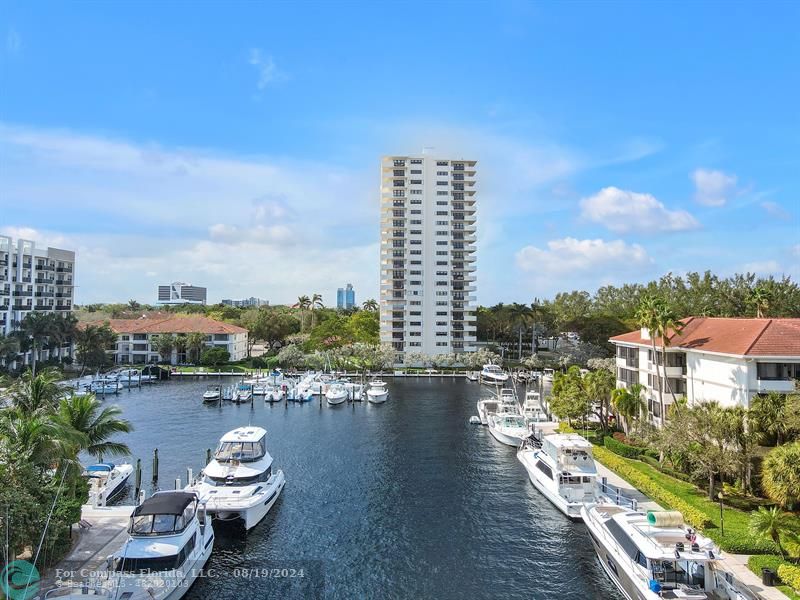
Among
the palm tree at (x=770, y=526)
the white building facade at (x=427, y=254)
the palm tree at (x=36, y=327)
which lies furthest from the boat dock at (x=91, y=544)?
the white building facade at (x=427, y=254)

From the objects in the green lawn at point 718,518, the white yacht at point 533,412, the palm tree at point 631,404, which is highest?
the palm tree at point 631,404

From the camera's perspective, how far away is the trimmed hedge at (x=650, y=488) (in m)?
30.3

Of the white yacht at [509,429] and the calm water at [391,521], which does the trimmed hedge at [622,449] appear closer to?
the white yacht at [509,429]

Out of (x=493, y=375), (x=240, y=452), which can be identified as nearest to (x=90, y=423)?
(x=240, y=452)

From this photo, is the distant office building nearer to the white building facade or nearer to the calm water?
the calm water

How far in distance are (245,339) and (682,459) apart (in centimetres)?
10744

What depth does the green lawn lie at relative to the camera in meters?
27.1

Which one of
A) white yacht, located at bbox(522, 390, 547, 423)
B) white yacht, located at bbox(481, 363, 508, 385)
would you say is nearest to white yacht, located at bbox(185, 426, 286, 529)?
white yacht, located at bbox(522, 390, 547, 423)

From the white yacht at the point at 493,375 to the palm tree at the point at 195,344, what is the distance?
199ft

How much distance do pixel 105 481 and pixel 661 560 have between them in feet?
116

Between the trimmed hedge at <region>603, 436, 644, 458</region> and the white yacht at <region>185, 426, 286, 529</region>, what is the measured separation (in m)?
28.5

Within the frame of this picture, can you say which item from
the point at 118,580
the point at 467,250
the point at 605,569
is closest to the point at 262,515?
the point at 118,580

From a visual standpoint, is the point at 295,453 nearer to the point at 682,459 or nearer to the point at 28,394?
the point at 28,394

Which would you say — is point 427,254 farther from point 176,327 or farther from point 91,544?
point 91,544
